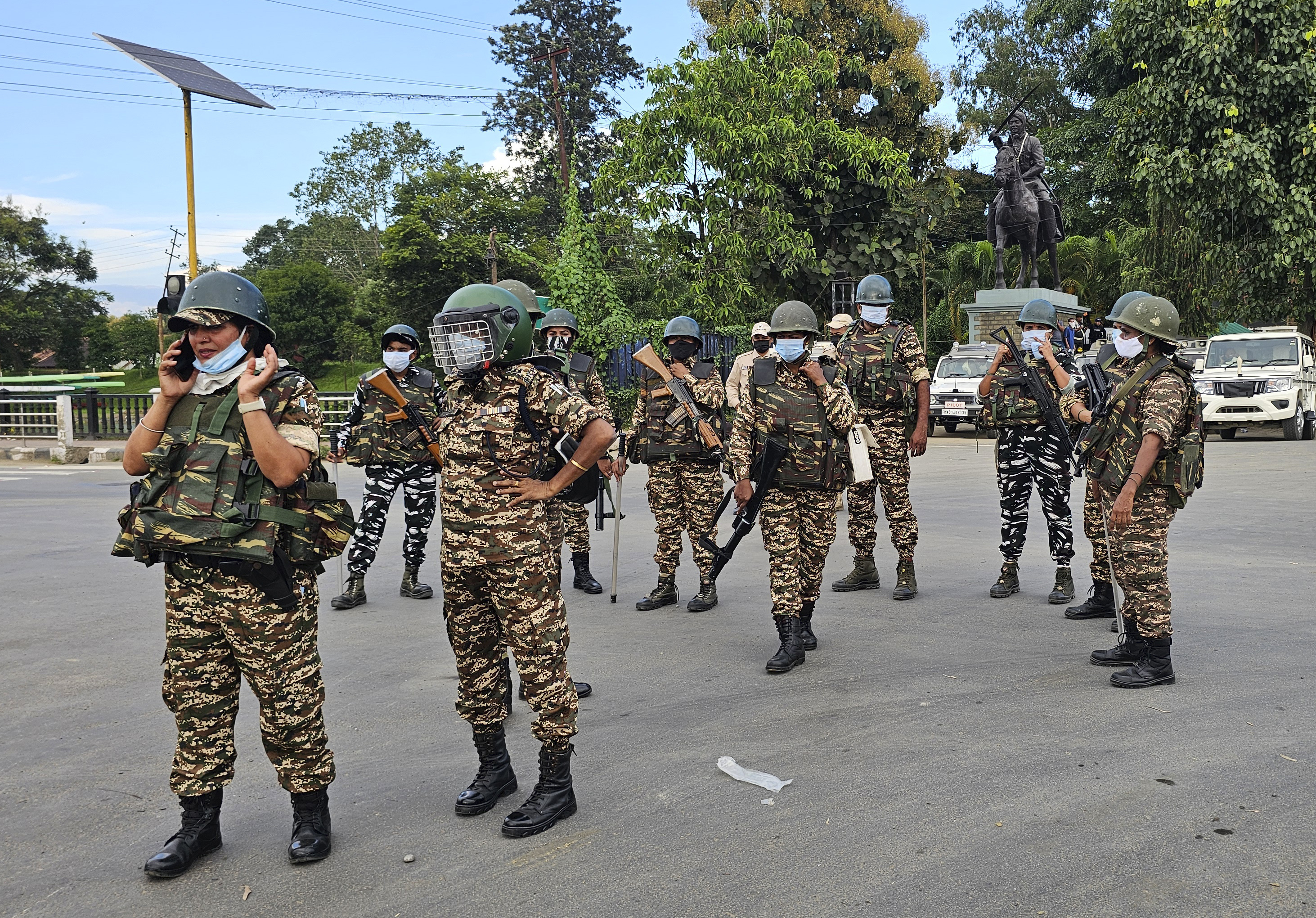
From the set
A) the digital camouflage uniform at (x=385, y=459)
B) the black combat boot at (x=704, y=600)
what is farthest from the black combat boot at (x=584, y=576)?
the digital camouflage uniform at (x=385, y=459)

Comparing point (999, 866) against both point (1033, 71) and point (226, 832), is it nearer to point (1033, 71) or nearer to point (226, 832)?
point (226, 832)

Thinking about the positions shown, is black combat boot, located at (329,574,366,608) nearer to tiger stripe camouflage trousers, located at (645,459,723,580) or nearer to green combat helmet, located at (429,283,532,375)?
tiger stripe camouflage trousers, located at (645,459,723,580)

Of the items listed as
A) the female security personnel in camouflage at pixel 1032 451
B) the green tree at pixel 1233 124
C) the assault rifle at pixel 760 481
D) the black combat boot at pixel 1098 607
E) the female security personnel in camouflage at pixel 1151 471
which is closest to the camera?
the female security personnel in camouflage at pixel 1151 471

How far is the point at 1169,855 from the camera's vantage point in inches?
134

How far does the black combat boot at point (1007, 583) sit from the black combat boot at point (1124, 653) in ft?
5.41

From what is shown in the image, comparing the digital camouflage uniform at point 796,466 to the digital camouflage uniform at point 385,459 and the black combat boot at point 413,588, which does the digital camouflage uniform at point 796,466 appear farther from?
the black combat boot at point 413,588

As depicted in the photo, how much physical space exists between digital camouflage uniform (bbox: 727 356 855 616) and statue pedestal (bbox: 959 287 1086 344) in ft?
47.0

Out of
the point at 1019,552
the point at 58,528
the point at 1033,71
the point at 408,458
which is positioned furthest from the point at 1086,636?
the point at 1033,71

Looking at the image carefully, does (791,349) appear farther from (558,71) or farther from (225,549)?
(558,71)

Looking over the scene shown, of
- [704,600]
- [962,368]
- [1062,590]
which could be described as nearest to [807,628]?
[704,600]

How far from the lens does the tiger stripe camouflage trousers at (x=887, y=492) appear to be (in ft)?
24.3

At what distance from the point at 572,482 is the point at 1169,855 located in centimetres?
234

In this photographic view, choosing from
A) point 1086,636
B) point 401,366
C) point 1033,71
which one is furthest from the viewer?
point 1033,71

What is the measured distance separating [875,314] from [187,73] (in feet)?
52.7
